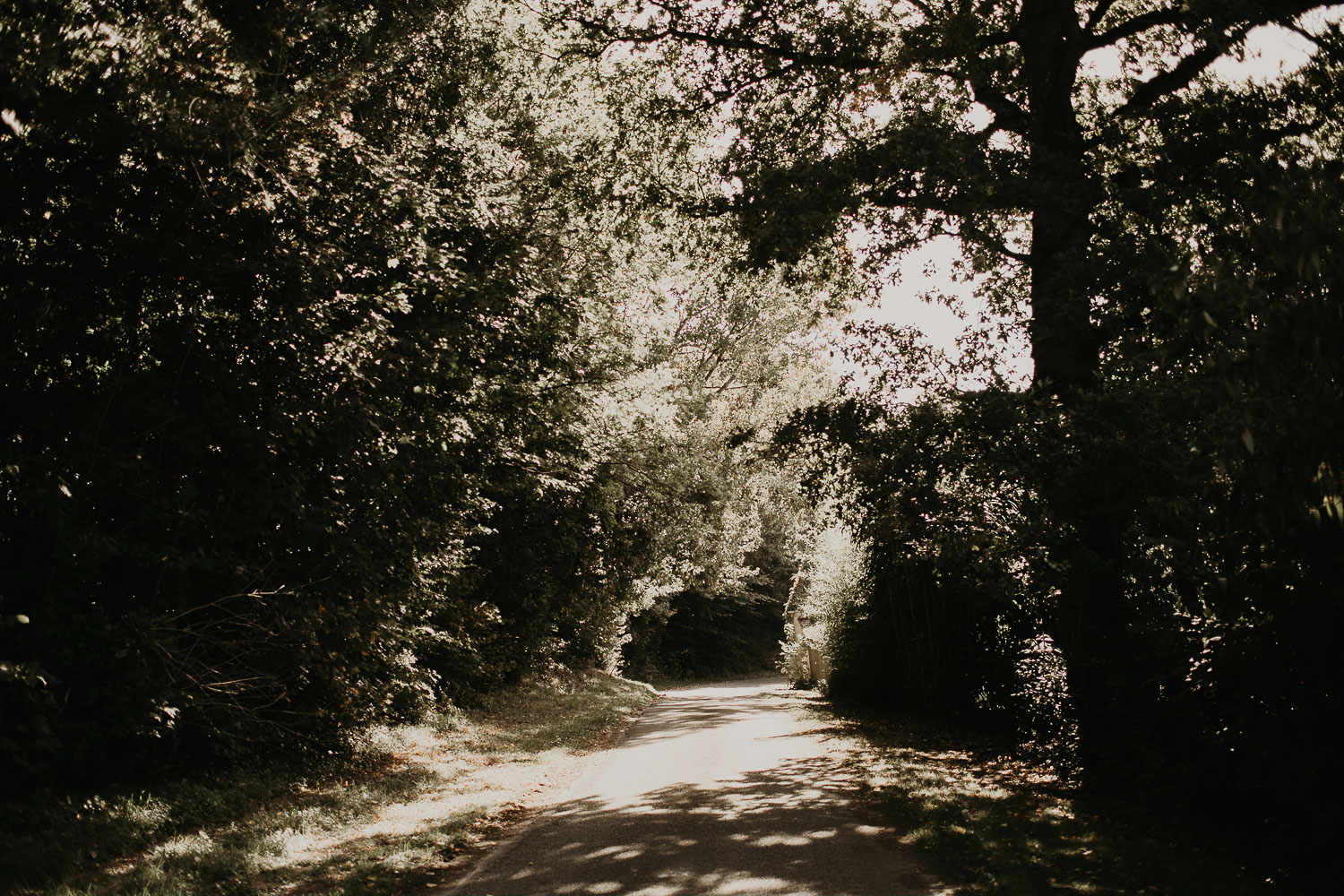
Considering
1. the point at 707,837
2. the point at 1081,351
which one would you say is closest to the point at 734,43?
the point at 1081,351

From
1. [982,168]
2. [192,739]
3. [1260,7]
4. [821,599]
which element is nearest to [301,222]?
[192,739]

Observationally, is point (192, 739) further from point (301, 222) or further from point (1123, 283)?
point (1123, 283)

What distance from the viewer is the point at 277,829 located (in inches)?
328

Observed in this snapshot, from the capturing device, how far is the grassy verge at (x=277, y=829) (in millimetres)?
6707

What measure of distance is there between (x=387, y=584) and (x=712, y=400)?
25004mm

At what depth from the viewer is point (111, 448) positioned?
8.68 metres

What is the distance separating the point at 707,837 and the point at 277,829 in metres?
3.84

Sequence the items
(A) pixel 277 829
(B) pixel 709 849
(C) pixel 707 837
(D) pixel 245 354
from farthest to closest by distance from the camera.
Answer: (D) pixel 245 354 → (A) pixel 277 829 → (C) pixel 707 837 → (B) pixel 709 849

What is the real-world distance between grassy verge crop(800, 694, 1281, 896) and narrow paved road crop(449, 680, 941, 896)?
43cm

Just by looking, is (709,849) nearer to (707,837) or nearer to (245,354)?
(707,837)

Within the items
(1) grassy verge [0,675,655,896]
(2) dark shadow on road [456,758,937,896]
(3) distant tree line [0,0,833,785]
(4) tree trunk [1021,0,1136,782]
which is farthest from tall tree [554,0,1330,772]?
(1) grassy verge [0,675,655,896]

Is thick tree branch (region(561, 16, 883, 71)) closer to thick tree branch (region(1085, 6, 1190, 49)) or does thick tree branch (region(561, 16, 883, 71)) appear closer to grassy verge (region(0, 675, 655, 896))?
thick tree branch (region(1085, 6, 1190, 49))

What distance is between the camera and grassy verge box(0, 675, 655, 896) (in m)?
6.71

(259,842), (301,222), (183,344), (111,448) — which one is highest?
(301,222)
